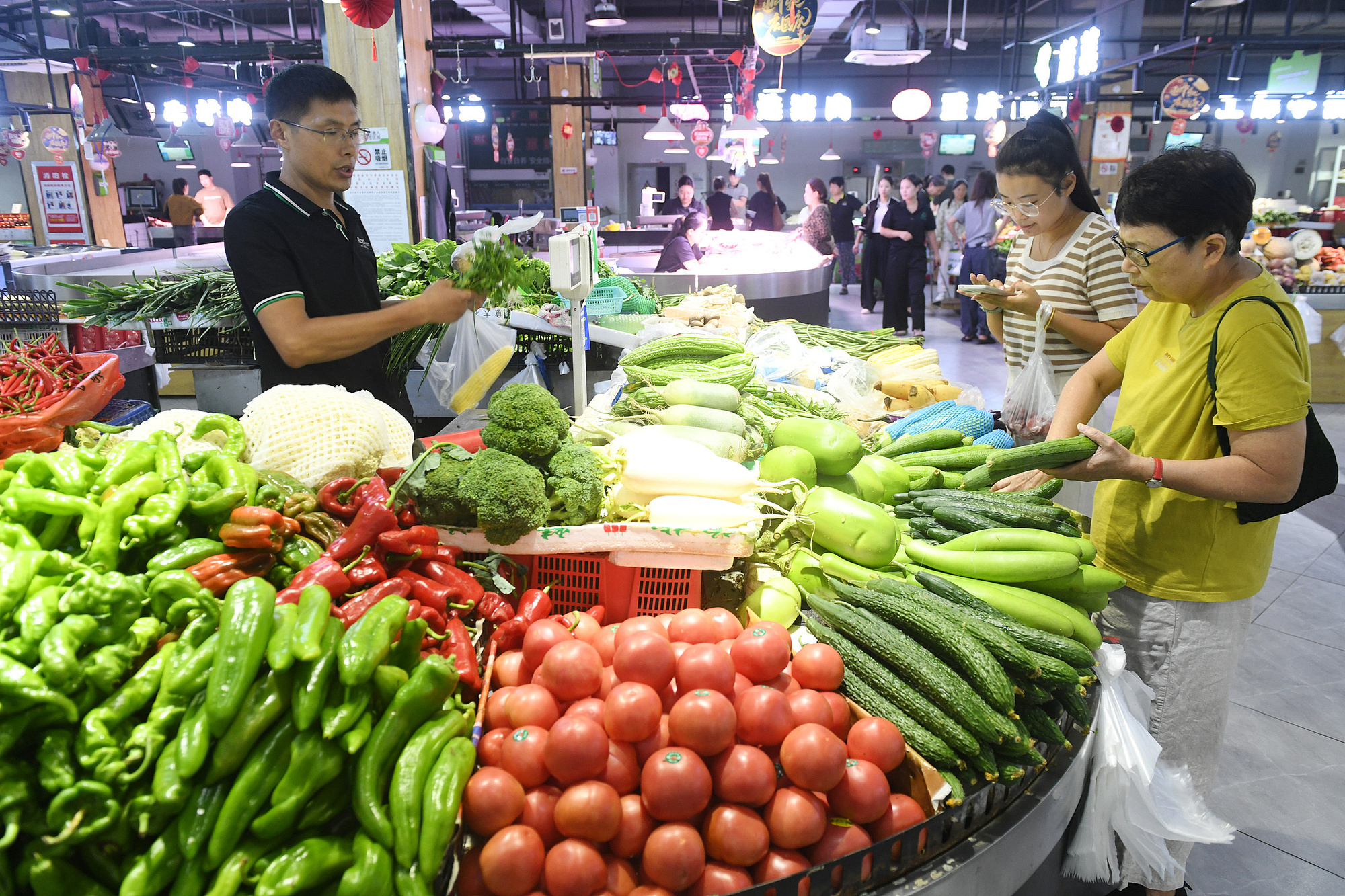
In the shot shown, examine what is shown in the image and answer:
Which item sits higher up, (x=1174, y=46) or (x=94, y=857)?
(x=1174, y=46)

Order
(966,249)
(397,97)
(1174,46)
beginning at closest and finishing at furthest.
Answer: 1. (397,97)
2. (1174,46)
3. (966,249)

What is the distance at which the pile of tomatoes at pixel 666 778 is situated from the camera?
3.86 ft

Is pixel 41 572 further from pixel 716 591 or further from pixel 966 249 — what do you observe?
pixel 966 249

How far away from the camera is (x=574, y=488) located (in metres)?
1.67

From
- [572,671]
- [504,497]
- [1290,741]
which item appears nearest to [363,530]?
[504,497]

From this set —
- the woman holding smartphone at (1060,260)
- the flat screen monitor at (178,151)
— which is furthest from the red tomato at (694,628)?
the flat screen monitor at (178,151)

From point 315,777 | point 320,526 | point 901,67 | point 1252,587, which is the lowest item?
point 1252,587

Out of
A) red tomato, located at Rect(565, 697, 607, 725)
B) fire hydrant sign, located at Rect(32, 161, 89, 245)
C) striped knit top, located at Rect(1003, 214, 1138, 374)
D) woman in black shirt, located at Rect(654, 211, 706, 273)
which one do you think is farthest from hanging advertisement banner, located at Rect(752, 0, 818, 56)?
fire hydrant sign, located at Rect(32, 161, 89, 245)

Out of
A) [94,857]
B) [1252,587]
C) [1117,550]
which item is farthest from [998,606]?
[94,857]

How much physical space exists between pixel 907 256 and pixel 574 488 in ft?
32.2

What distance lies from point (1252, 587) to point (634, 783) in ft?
5.73

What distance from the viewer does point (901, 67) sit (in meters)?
20.7

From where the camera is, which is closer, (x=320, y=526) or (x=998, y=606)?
(x=320, y=526)

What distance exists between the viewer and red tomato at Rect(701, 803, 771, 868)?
3.92 ft
